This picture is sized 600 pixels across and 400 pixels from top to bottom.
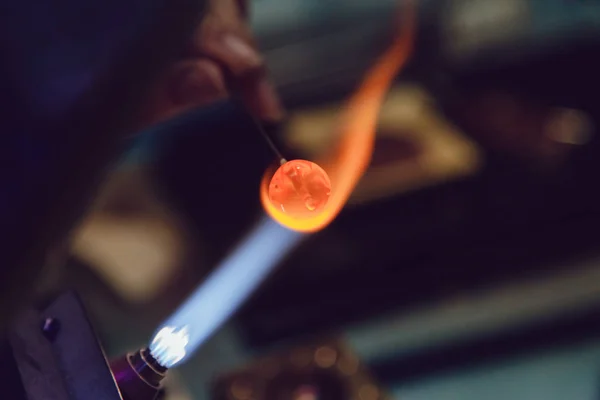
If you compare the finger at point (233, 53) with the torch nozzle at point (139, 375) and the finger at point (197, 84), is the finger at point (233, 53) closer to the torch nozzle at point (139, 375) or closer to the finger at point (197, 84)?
the finger at point (197, 84)

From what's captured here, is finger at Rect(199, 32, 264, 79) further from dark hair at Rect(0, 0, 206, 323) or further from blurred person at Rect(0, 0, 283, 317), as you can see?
dark hair at Rect(0, 0, 206, 323)

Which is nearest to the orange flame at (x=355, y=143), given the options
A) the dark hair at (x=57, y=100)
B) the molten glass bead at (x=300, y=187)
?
the molten glass bead at (x=300, y=187)

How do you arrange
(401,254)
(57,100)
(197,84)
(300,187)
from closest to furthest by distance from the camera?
1. (57,100)
2. (300,187)
3. (197,84)
4. (401,254)

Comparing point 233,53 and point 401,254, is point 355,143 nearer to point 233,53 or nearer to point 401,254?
point 233,53

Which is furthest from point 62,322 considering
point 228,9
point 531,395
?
point 531,395

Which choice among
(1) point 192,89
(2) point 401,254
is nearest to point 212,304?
(1) point 192,89
